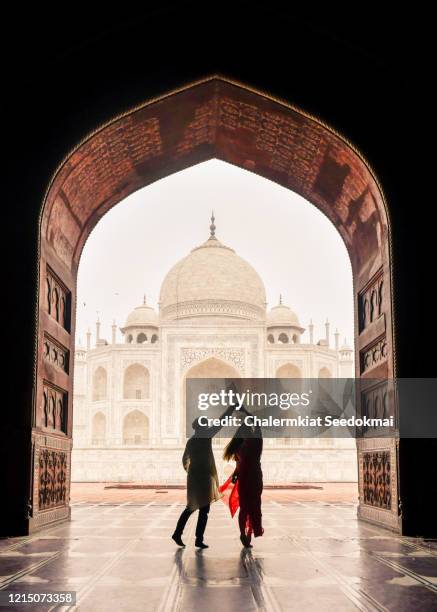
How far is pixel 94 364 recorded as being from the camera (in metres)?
27.9

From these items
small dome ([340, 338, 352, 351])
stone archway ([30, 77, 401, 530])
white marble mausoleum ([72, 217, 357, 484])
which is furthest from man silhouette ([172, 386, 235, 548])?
small dome ([340, 338, 352, 351])

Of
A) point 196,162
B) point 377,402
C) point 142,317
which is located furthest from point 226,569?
point 142,317

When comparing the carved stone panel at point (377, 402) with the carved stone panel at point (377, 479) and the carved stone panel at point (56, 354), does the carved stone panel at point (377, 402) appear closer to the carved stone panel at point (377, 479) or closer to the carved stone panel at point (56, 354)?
the carved stone panel at point (377, 479)

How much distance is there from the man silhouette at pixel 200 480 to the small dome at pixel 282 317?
2742 centimetres

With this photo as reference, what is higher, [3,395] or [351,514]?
[3,395]

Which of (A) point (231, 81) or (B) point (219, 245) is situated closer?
(A) point (231, 81)

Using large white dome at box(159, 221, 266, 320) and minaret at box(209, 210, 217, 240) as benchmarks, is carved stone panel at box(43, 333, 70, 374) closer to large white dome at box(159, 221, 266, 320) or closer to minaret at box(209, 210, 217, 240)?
large white dome at box(159, 221, 266, 320)

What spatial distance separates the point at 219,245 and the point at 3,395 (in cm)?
2429

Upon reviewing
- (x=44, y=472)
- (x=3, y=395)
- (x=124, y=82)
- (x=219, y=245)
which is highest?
(x=219, y=245)

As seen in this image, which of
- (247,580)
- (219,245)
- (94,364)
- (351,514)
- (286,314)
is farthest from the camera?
(286,314)

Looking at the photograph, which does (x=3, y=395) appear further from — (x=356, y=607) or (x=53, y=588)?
(x=356, y=607)

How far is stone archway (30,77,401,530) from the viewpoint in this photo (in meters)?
6.29

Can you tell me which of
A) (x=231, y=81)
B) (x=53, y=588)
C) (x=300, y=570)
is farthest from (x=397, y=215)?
(x=53, y=588)

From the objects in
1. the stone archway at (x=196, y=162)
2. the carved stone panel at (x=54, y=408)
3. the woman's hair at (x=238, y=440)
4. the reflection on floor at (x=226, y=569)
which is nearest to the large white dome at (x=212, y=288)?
the stone archway at (x=196, y=162)
